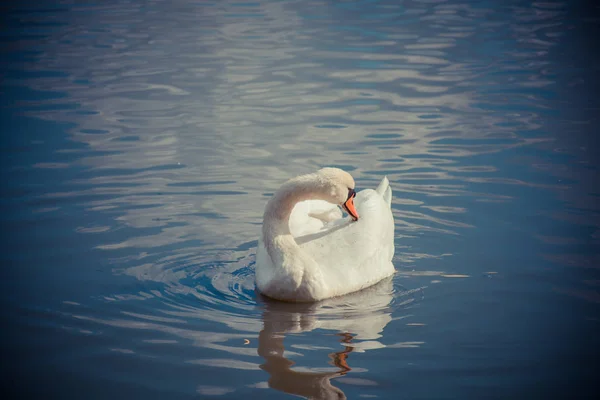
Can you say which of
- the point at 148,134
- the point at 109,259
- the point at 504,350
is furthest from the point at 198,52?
the point at 504,350

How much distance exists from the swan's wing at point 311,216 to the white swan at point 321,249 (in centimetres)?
25

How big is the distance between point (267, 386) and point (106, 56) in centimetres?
1578

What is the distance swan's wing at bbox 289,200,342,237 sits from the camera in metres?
8.59

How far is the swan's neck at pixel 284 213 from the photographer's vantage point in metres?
7.59

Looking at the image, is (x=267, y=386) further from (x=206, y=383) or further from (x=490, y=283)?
(x=490, y=283)

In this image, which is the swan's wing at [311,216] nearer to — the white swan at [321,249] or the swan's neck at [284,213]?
the white swan at [321,249]

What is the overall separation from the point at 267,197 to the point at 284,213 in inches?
111

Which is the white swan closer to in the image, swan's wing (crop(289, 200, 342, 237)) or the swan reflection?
the swan reflection

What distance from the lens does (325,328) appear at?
6961 millimetres

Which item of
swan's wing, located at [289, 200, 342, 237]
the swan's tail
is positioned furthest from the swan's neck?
the swan's tail

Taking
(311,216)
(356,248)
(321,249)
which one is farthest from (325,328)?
(311,216)

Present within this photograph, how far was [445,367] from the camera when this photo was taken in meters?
6.21

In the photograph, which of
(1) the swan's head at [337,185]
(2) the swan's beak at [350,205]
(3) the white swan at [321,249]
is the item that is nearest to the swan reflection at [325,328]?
(3) the white swan at [321,249]

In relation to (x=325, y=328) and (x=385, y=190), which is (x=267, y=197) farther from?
(x=325, y=328)
